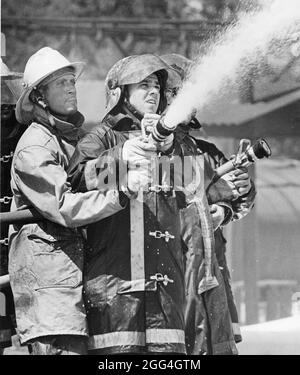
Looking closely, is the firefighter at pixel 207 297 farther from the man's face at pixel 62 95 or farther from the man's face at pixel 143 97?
the man's face at pixel 62 95

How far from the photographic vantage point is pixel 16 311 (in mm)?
4348

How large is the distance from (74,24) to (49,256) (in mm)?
1053

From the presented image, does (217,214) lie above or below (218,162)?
below

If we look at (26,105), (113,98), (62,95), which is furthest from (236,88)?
(26,105)

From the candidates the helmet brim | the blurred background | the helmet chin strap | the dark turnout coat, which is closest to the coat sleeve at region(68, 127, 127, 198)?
the dark turnout coat

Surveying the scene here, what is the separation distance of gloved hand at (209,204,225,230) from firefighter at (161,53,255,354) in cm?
1

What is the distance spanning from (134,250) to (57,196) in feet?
1.23

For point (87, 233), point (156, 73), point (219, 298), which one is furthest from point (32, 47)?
point (219, 298)

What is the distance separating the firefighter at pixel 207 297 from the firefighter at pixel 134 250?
0.04m

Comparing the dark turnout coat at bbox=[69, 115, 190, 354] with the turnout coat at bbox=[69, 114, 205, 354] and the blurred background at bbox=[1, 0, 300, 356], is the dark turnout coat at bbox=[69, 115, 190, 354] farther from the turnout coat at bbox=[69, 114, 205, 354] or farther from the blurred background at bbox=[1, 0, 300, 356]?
the blurred background at bbox=[1, 0, 300, 356]

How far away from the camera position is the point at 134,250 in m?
4.36

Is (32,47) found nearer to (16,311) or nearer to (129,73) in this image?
(129,73)

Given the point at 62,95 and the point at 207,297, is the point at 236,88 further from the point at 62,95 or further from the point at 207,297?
the point at 207,297

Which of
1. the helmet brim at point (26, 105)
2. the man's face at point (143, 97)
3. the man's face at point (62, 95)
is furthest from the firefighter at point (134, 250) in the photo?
the helmet brim at point (26, 105)
